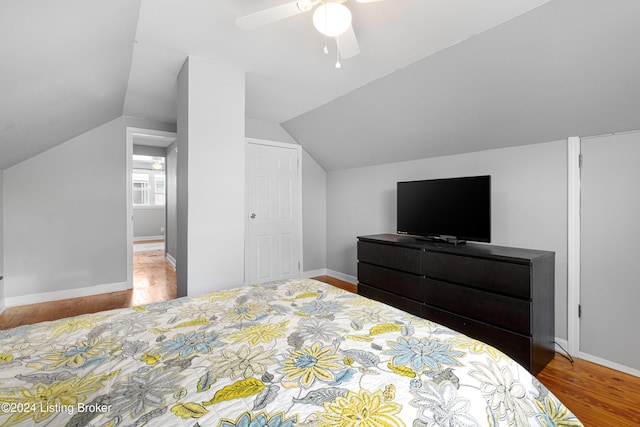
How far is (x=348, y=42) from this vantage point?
6.07 ft

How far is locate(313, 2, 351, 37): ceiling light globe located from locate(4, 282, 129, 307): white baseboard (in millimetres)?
3989

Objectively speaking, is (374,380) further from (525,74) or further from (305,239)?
(305,239)

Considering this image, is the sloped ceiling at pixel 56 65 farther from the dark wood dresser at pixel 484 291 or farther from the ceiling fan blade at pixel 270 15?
the dark wood dresser at pixel 484 291

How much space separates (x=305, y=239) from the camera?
183 inches

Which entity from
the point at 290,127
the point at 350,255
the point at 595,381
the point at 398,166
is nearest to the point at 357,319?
the point at 595,381

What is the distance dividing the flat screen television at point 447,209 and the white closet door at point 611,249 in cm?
69

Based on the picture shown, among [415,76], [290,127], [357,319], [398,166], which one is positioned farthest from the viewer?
[290,127]

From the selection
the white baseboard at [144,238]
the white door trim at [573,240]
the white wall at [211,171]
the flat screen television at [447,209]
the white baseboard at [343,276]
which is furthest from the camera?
the white baseboard at [144,238]

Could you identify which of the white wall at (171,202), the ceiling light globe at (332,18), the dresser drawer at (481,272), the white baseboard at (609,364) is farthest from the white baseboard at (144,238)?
the white baseboard at (609,364)

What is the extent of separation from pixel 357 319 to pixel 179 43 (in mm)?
2372

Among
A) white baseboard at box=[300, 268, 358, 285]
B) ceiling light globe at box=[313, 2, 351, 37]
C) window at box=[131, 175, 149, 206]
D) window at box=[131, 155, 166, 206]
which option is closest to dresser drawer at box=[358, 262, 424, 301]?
white baseboard at box=[300, 268, 358, 285]

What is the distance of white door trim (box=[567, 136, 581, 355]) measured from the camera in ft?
7.66

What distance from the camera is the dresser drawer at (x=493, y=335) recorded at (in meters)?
2.09

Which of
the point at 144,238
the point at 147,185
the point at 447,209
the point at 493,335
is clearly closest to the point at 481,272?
the point at 493,335
